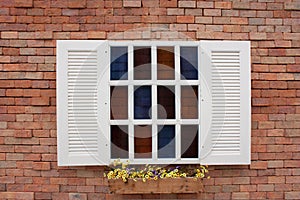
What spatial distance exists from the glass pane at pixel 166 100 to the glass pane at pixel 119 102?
0.30m

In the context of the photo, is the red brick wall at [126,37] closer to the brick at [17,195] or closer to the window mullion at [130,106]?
the brick at [17,195]

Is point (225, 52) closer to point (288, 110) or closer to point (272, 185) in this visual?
point (288, 110)

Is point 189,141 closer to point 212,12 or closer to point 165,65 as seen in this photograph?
point 165,65

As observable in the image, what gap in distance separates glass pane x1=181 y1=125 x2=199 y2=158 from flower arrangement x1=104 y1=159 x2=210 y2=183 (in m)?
0.13

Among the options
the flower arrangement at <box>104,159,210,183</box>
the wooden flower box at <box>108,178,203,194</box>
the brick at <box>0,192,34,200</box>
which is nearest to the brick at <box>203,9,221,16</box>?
the flower arrangement at <box>104,159,210,183</box>

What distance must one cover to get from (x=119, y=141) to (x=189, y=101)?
0.72 metres

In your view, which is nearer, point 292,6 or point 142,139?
point 142,139

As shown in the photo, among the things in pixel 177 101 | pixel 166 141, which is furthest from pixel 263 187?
pixel 177 101

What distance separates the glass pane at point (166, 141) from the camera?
352 centimetres

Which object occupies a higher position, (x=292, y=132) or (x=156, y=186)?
(x=292, y=132)

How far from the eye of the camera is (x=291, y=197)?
3.62 meters

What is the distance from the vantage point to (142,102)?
11.5 ft

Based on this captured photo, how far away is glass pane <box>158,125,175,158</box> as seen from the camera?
352 centimetres

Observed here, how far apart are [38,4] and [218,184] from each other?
230 cm
